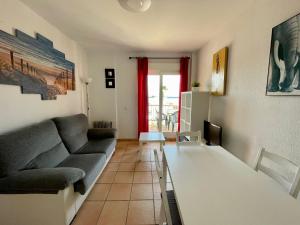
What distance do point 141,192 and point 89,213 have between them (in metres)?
0.70

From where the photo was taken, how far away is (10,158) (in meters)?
1.50

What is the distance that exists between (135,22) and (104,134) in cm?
222

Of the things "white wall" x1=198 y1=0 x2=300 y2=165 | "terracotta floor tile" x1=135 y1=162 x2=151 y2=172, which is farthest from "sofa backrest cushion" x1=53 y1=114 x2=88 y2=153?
"white wall" x1=198 y1=0 x2=300 y2=165

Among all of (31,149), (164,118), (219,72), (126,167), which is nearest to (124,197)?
(126,167)

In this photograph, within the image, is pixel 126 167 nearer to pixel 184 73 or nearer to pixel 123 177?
pixel 123 177

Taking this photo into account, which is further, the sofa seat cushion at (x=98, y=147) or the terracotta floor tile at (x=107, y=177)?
the sofa seat cushion at (x=98, y=147)

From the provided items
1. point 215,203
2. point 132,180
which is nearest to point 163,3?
point 215,203

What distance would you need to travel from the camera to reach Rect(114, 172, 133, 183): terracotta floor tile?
248 centimetres

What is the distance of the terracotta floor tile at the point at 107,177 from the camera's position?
247cm

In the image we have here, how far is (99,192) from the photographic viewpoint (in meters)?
2.19

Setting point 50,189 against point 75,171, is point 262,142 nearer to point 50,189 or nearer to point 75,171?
point 75,171

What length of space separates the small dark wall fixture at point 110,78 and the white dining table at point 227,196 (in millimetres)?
3396

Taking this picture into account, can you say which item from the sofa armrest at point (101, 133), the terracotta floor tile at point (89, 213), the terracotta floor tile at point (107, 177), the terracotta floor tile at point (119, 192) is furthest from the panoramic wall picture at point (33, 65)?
the terracotta floor tile at point (119, 192)

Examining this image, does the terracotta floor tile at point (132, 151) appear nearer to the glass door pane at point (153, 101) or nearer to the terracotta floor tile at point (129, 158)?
the terracotta floor tile at point (129, 158)
